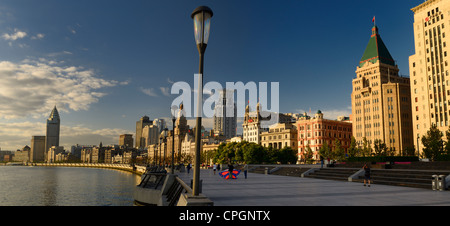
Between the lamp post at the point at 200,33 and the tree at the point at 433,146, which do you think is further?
the tree at the point at 433,146

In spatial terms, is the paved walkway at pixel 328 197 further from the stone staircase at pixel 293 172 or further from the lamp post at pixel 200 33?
the stone staircase at pixel 293 172

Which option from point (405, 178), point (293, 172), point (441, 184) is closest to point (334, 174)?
point (293, 172)

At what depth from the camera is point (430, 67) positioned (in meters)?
97.7

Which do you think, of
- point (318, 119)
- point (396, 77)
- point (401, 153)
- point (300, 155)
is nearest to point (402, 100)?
point (396, 77)

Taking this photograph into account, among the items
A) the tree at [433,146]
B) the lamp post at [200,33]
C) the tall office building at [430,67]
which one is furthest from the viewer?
the tall office building at [430,67]

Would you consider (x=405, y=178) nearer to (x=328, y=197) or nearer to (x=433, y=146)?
(x=328, y=197)

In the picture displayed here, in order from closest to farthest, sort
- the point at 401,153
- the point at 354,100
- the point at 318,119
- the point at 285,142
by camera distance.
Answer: the point at 401,153
the point at 318,119
the point at 354,100
the point at 285,142

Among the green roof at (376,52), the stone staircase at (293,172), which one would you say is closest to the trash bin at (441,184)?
the stone staircase at (293,172)

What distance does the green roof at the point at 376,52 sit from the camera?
12911 cm

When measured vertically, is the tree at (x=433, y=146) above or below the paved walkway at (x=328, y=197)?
above

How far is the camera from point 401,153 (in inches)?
4439

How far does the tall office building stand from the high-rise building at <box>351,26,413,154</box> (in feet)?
50.8

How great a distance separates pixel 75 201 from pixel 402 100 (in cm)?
11792
